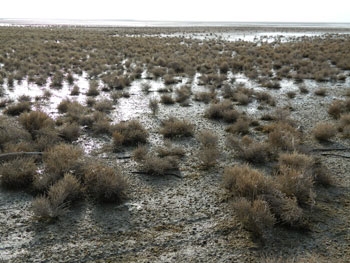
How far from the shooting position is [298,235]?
210 inches

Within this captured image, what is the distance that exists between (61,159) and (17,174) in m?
0.85

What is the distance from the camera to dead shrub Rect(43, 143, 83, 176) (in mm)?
6824

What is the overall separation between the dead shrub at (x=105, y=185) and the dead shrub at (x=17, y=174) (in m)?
1.06

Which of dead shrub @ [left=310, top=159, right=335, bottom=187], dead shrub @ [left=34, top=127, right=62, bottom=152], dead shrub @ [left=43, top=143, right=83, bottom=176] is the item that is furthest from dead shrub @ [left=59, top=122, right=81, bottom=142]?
dead shrub @ [left=310, top=159, right=335, bottom=187]

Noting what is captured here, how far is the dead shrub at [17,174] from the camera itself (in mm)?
6551

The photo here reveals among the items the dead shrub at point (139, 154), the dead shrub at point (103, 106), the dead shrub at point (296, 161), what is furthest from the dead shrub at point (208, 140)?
the dead shrub at point (103, 106)

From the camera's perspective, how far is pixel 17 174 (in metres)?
6.56

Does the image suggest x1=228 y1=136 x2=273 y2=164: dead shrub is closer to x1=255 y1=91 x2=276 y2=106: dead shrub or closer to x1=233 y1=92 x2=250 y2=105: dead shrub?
x1=233 y1=92 x2=250 y2=105: dead shrub

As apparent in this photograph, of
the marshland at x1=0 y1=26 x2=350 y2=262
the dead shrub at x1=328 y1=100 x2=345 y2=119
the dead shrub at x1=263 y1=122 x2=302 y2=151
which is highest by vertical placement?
the dead shrub at x1=328 y1=100 x2=345 y2=119

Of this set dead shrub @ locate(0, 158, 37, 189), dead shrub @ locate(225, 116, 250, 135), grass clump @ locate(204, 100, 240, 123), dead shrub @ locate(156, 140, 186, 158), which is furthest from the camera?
grass clump @ locate(204, 100, 240, 123)

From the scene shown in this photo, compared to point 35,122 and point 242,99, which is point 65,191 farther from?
point 242,99

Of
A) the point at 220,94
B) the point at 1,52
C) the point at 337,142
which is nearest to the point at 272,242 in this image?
the point at 337,142

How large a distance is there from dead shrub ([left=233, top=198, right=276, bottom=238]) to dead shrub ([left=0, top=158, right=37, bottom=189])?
3818mm

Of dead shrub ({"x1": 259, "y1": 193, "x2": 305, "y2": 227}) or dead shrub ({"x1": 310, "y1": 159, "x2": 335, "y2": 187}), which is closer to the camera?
dead shrub ({"x1": 259, "y1": 193, "x2": 305, "y2": 227})
